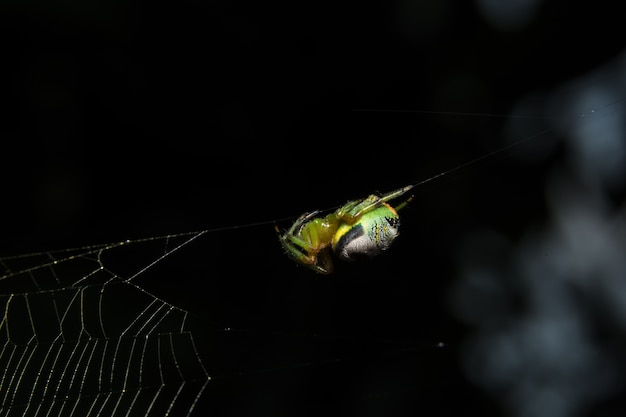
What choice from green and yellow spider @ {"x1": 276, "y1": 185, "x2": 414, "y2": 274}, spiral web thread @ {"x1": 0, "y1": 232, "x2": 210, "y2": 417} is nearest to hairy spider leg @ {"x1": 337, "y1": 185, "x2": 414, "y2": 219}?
green and yellow spider @ {"x1": 276, "y1": 185, "x2": 414, "y2": 274}

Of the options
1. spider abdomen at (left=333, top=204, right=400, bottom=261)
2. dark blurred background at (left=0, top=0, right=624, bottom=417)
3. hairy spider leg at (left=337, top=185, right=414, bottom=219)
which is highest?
dark blurred background at (left=0, top=0, right=624, bottom=417)

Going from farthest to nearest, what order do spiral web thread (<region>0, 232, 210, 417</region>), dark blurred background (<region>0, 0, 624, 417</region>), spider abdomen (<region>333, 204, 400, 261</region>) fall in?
1. dark blurred background (<region>0, 0, 624, 417</region>)
2. spiral web thread (<region>0, 232, 210, 417</region>)
3. spider abdomen (<region>333, 204, 400, 261</region>)

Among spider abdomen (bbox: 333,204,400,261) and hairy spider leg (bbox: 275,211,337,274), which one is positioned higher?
hairy spider leg (bbox: 275,211,337,274)

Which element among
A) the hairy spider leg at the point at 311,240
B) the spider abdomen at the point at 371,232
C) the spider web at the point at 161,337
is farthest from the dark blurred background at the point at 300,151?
the spider abdomen at the point at 371,232

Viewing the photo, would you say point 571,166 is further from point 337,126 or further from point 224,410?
point 224,410

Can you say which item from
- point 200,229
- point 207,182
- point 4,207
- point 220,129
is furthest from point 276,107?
point 4,207

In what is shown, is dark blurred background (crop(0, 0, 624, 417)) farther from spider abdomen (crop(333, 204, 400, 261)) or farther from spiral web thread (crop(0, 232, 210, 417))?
spider abdomen (crop(333, 204, 400, 261))
